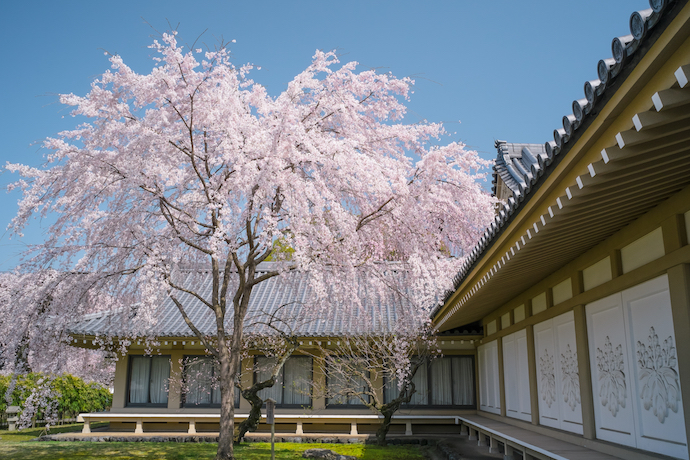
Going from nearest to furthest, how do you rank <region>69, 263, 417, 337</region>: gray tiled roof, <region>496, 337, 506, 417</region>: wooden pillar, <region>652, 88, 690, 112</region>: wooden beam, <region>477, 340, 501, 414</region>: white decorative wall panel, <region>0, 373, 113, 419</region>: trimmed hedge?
1. <region>652, 88, 690, 112</region>: wooden beam
2. <region>496, 337, 506, 417</region>: wooden pillar
3. <region>69, 263, 417, 337</region>: gray tiled roof
4. <region>477, 340, 501, 414</region>: white decorative wall panel
5. <region>0, 373, 113, 419</region>: trimmed hedge

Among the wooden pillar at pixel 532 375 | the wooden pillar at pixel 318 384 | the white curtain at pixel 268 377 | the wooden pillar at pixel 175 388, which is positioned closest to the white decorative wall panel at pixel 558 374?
the wooden pillar at pixel 532 375

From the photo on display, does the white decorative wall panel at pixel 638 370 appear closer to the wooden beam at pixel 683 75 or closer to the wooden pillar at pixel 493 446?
the wooden beam at pixel 683 75

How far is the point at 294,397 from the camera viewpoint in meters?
13.4

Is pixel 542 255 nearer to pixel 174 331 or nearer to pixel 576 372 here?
pixel 576 372

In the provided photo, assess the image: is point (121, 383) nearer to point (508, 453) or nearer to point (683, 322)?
point (508, 453)

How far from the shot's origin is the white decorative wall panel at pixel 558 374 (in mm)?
5898

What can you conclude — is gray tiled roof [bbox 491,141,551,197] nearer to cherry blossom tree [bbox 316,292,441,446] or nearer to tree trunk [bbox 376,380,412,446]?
cherry blossom tree [bbox 316,292,441,446]

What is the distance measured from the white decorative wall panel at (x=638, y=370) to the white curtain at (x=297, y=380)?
905cm

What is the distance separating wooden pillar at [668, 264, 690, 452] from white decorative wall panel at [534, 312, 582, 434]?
2.26 metres

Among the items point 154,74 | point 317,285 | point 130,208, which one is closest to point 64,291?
point 130,208

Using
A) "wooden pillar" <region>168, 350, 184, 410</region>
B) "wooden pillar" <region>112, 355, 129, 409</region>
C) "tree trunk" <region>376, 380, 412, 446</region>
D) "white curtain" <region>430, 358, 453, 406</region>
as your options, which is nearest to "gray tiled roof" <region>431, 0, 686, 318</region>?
"tree trunk" <region>376, 380, 412, 446</region>

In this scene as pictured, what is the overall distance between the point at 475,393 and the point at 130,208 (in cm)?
959

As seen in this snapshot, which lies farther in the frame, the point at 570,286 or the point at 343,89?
the point at 343,89

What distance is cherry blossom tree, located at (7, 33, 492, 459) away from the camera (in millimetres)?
6098
